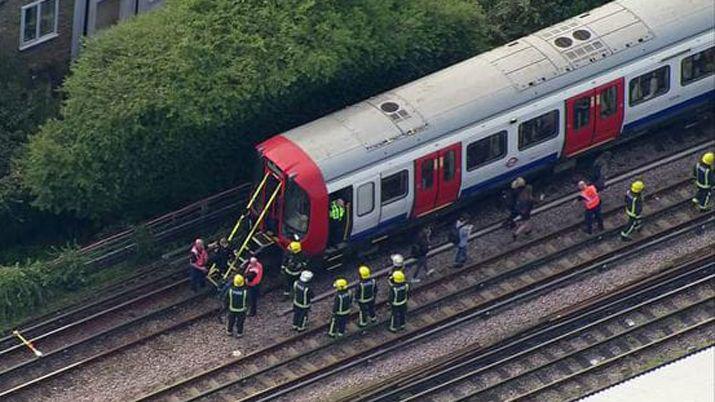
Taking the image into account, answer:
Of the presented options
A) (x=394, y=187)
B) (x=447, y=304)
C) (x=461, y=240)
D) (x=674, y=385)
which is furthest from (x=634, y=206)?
(x=674, y=385)

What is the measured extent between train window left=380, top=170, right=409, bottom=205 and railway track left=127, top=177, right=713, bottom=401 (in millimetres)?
2086

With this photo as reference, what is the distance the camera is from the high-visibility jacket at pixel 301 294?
40.3m

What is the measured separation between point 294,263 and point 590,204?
6.45 metres

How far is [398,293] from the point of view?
40531mm

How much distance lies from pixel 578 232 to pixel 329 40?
22.3 ft

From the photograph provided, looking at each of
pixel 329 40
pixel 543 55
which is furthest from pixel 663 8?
pixel 329 40

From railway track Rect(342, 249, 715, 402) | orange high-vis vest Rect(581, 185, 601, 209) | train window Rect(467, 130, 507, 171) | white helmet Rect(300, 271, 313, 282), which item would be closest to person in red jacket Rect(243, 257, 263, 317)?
white helmet Rect(300, 271, 313, 282)

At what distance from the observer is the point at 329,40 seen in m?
42.3

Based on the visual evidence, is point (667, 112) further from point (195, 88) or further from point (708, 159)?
point (195, 88)

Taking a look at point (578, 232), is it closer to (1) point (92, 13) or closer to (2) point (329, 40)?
(2) point (329, 40)

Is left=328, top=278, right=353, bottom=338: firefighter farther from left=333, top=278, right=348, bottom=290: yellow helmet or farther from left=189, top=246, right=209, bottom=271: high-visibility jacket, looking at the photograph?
left=189, top=246, right=209, bottom=271: high-visibility jacket

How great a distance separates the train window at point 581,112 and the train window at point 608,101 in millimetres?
310

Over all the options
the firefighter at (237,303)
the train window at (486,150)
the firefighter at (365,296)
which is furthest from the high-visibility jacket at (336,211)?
the train window at (486,150)

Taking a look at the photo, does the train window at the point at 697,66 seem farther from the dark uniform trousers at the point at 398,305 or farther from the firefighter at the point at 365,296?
the firefighter at the point at 365,296
